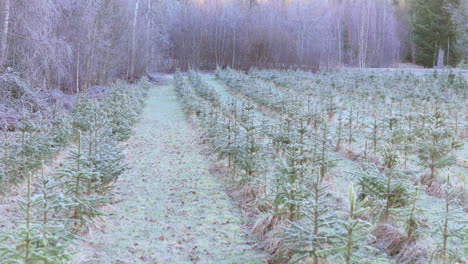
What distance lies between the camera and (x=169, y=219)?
14.5 feet

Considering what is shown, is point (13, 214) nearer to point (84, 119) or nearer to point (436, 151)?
point (84, 119)

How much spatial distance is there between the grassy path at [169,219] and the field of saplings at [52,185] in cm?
29

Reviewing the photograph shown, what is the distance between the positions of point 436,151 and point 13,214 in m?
5.26

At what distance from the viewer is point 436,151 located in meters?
5.07

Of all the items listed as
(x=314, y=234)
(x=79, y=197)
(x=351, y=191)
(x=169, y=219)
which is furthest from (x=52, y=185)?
(x=351, y=191)

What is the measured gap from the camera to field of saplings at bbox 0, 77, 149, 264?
87.5 inches

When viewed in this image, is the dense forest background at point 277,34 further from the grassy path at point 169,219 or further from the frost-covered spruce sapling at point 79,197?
the frost-covered spruce sapling at point 79,197

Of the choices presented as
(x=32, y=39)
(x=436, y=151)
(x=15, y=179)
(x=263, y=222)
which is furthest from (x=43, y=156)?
(x=436, y=151)

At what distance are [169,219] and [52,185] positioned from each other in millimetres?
1754

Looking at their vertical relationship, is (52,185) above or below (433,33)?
below

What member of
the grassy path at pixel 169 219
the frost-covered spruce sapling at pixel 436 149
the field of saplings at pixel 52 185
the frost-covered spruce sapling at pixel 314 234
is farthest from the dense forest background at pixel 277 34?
the frost-covered spruce sapling at pixel 314 234

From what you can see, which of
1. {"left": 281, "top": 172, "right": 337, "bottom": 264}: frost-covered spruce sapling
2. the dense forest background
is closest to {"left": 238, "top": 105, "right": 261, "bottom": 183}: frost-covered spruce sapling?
{"left": 281, "top": 172, "right": 337, "bottom": 264}: frost-covered spruce sapling

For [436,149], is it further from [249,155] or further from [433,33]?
[433,33]

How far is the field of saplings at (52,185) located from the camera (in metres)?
2.22
